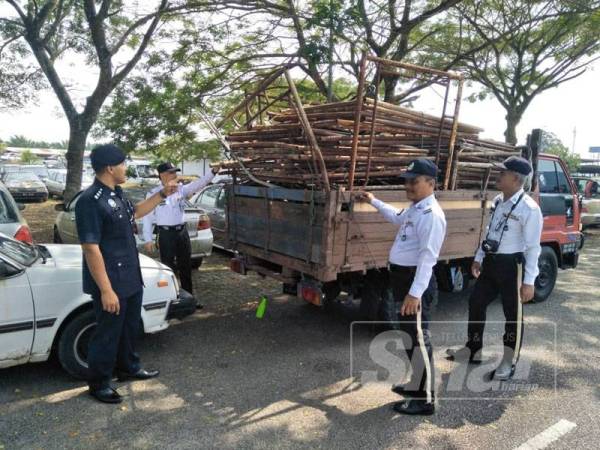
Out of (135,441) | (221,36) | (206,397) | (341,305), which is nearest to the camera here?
(135,441)

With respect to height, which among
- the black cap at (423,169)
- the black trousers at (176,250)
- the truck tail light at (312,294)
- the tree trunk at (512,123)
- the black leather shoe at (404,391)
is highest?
the tree trunk at (512,123)

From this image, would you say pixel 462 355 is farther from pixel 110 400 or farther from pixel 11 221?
pixel 11 221

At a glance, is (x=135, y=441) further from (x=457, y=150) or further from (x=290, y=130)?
(x=457, y=150)

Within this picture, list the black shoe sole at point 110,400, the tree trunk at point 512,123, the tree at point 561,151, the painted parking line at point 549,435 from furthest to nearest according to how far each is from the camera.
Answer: the tree at point 561,151 < the tree trunk at point 512,123 < the black shoe sole at point 110,400 < the painted parking line at point 549,435

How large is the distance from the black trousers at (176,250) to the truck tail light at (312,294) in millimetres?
1693

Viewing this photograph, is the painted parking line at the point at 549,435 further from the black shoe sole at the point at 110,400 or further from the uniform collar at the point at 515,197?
the black shoe sole at the point at 110,400

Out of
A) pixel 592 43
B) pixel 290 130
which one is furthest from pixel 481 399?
pixel 592 43

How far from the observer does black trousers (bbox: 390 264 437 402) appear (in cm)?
332

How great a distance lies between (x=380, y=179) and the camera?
15.2ft

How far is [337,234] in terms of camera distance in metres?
3.89

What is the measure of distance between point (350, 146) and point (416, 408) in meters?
2.23

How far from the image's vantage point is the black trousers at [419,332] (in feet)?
10.9

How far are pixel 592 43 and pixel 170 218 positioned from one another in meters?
14.6

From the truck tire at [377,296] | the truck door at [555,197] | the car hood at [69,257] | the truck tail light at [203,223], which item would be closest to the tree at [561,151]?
the truck door at [555,197]
